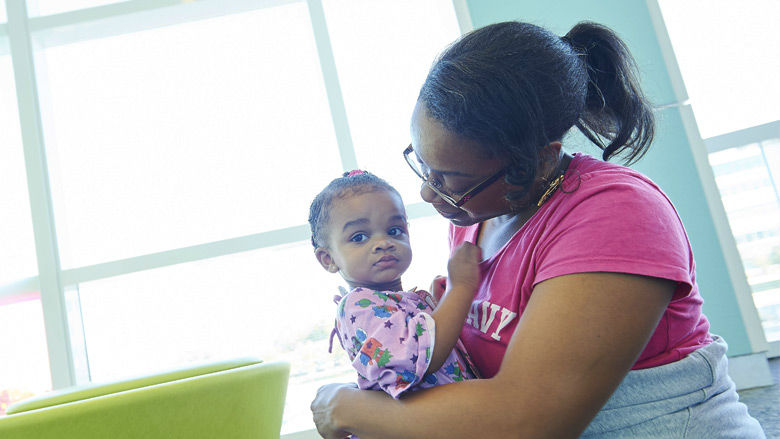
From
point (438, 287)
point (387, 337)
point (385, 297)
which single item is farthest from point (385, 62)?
point (387, 337)

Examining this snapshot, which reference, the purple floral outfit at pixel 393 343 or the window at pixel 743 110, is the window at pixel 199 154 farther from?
the purple floral outfit at pixel 393 343

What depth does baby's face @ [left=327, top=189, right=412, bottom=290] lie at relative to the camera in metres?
1.27

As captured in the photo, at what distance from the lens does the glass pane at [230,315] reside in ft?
9.98

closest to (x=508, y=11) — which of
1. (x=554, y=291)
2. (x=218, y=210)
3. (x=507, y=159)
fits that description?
(x=218, y=210)

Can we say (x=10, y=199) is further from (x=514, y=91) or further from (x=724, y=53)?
(x=724, y=53)

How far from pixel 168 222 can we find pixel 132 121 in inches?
24.0

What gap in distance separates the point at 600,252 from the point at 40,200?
2.94 metres

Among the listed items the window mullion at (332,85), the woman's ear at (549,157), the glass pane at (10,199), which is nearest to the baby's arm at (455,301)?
the woman's ear at (549,157)

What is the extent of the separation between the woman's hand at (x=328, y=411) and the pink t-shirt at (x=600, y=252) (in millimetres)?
282

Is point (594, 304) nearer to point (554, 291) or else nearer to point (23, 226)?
point (554, 291)

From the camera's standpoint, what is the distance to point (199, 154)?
317 centimetres

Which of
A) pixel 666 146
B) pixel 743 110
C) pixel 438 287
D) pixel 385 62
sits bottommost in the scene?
pixel 438 287

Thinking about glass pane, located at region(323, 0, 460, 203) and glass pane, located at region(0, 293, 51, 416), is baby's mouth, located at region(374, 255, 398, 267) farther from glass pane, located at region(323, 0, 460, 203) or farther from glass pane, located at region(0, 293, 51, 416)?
glass pane, located at region(0, 293, 51, 416)

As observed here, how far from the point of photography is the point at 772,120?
276 centimetres
